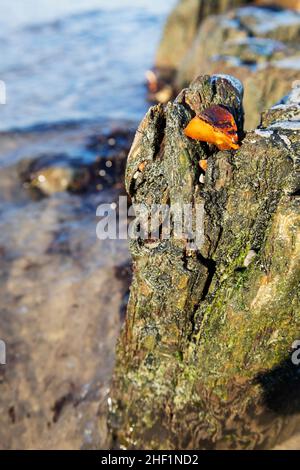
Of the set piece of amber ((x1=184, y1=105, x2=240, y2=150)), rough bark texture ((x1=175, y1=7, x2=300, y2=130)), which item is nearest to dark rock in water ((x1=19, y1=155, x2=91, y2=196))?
rough bark texture ((x1=175, y1=7, x2=300, y2=130))

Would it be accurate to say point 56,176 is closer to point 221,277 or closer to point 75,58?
point 221,277

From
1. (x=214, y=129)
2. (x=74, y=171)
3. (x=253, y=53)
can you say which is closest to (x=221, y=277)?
(x=214, y=129)

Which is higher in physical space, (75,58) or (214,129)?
(214,129)

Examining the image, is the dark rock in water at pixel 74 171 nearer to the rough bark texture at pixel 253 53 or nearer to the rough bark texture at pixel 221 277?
the rough bark texture at pixel 253 53

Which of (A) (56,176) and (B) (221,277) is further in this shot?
(A) (56,176)

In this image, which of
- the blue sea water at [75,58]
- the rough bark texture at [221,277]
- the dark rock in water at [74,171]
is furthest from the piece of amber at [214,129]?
the blue sea water at [75,58]
